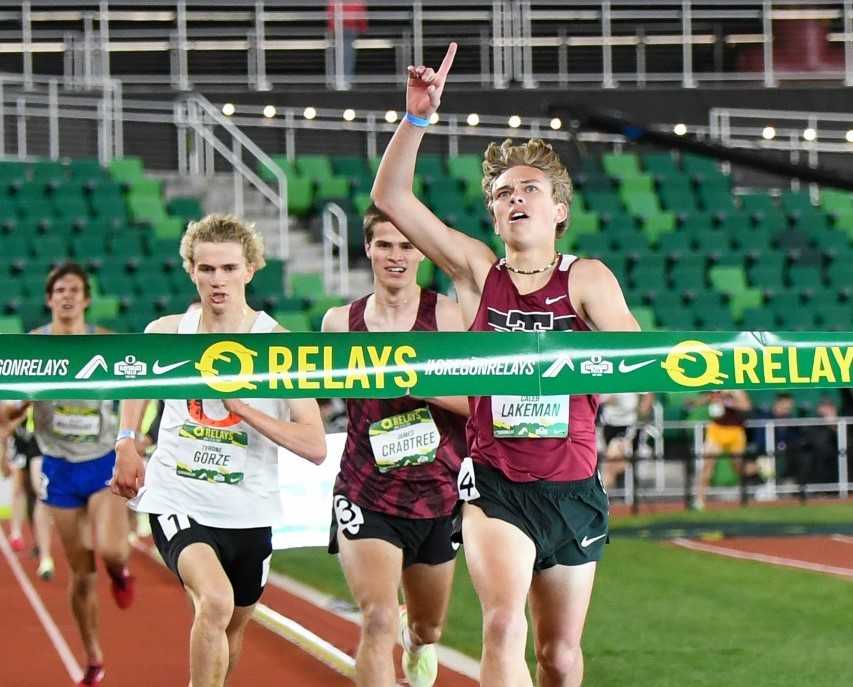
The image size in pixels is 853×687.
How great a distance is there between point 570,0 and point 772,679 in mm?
19660

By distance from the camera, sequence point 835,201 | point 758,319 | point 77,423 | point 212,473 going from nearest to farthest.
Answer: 1. point 212,473
2. point 77,423
3. point 758,319
4. point 835,201

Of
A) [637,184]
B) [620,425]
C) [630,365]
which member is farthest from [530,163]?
[637,184]

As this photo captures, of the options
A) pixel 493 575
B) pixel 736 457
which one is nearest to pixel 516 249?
pixel 493 575

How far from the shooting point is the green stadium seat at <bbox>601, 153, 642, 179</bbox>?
1040 inches

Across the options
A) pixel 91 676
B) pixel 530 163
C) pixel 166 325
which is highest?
pixel 530 163

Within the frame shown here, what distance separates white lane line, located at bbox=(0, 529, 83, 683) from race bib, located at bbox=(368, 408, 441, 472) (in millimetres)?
3062

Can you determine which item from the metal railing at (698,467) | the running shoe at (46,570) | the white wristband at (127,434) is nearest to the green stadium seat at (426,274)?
the metal railing at (698,467)

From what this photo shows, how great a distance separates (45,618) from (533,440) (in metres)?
6.88

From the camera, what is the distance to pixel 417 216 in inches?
233

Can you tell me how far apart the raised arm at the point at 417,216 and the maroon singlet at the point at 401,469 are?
95 cm

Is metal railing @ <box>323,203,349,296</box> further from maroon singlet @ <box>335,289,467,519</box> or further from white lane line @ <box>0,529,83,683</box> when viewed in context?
maroon singlet @ <box>335,289,467,519</box>

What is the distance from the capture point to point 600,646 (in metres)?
10.2

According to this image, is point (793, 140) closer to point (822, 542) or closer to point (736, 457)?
point (736, 457)

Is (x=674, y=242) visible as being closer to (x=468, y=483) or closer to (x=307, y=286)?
(x=307, y=286)
